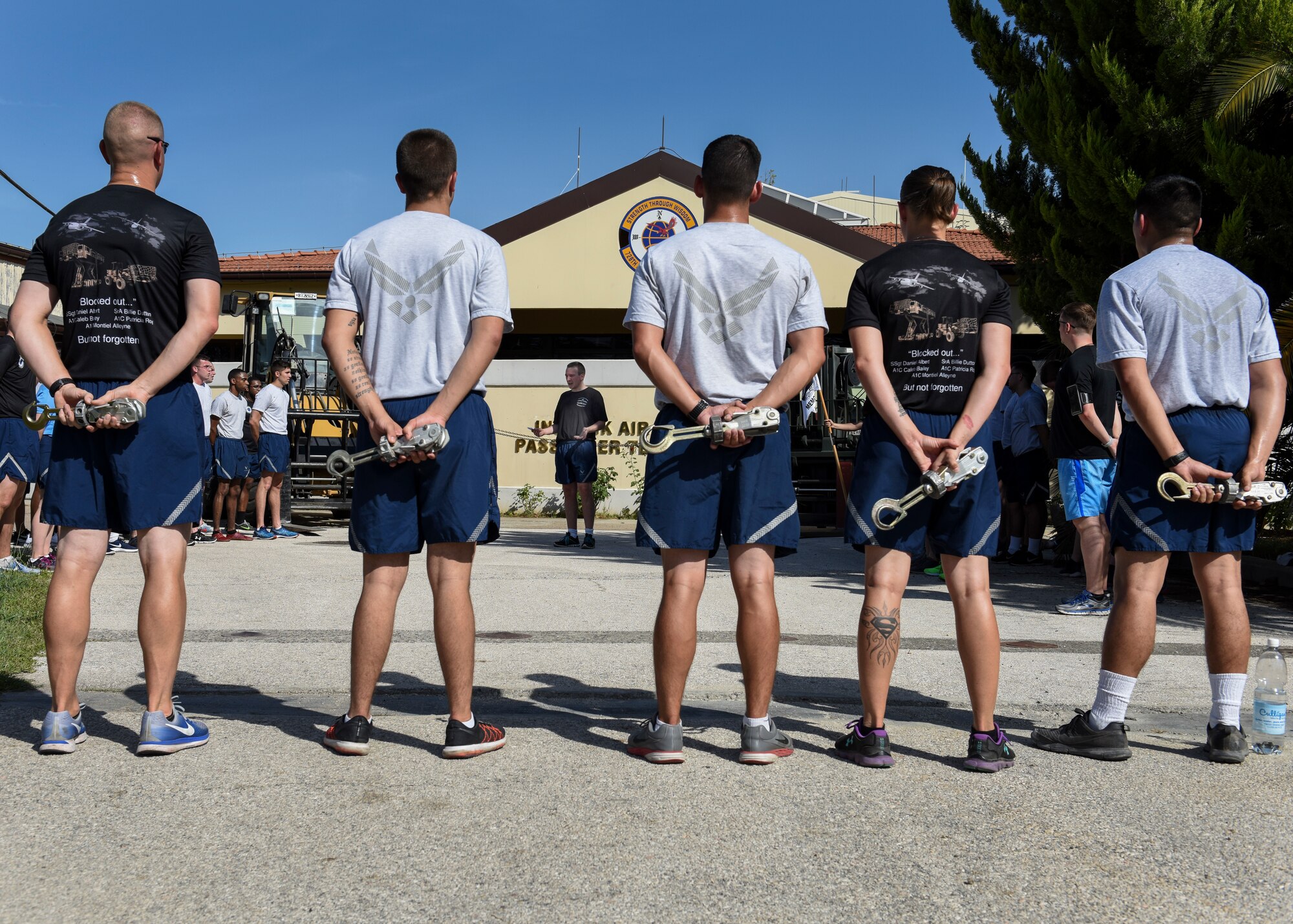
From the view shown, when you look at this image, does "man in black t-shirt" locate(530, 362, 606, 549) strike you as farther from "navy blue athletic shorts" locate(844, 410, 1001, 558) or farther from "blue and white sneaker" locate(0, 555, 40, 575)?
"navy blue athletic shorts" locate(844, 410, 1001, 558)

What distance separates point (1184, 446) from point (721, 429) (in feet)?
5.18

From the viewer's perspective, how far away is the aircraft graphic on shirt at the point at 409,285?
148 inches

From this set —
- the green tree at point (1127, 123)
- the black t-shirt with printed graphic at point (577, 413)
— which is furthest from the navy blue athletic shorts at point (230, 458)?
the green tree at point (1127, 123)

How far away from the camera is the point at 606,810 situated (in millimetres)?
3156

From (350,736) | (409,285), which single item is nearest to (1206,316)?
(409,285)

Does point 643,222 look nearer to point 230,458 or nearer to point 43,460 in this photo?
point 230,458

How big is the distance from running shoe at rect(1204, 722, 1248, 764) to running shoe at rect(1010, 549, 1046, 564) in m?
7.02

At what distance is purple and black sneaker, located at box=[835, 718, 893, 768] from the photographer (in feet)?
11.9

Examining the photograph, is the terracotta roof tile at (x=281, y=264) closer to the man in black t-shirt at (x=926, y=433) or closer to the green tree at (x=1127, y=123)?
the green tree at (x=1127, y=123)

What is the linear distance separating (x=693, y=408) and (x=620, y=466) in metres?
17.1

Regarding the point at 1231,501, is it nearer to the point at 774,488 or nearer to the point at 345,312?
the point at 774,488

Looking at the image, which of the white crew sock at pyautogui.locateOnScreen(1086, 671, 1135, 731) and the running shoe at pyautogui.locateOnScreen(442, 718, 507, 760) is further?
the white crew sock at pyautogui.locateOnScreen(1086, 671, 1135, 731)

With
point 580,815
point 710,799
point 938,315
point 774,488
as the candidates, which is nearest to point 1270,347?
point 938,315

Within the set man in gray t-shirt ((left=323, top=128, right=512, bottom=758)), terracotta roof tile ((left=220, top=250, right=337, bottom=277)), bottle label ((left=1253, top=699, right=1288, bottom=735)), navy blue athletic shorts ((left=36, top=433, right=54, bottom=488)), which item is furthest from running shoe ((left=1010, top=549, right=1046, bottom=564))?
terracotta roof tile ((left=220, top=250, right=337, bottom=277))
